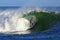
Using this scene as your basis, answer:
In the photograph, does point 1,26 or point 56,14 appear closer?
point 1,26

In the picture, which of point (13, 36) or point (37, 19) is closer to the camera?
point (13, 36)

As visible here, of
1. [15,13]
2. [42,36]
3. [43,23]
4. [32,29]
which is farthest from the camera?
[15,13]

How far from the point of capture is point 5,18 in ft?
62.7

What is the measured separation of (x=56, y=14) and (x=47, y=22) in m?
1.92

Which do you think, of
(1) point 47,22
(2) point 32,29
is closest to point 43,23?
(1) point 47,22

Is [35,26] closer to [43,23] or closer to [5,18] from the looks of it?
[43,23]

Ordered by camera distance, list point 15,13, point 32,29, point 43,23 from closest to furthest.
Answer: point 32,29
point 43,23
point 15,13

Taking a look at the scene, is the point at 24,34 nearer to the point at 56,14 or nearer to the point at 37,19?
the point at 37,19

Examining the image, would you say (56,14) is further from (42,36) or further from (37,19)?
(42,36)

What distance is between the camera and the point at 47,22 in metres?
19.0

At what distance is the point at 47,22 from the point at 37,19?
1.99ft

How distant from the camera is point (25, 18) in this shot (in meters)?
18.8

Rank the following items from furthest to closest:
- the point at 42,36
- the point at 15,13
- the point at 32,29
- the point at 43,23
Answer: the point at 15,13 → the point at 43,23 → the point at 32,29 → the point at 42,36

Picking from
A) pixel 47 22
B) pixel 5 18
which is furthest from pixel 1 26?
pixel 47 22
